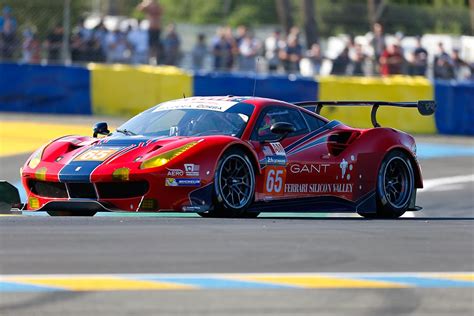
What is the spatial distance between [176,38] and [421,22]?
5820 mm

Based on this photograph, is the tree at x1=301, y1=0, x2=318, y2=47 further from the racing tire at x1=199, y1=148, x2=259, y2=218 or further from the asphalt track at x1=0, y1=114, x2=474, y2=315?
the asphalt track at x1=0, y1=114, x2=474, y2=315

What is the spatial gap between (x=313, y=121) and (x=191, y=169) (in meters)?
1.83

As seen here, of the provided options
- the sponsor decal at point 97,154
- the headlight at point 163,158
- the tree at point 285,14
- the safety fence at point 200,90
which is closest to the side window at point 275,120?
the headlight at point 163,158

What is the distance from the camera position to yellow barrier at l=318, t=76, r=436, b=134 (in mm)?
21688

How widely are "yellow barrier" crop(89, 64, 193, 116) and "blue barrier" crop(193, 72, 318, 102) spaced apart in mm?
→ 348

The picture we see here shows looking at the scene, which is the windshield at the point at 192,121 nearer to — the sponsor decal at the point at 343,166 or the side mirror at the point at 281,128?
the side mirror at the point at 281,128

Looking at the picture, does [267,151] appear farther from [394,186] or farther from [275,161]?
[394,186]

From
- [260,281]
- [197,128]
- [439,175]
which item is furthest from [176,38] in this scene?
[260,281]

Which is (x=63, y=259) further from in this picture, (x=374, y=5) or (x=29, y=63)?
(x=374, y=5)

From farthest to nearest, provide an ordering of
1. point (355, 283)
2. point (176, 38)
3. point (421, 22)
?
point (421, 22) → point (176, 38) → point (355, 283)

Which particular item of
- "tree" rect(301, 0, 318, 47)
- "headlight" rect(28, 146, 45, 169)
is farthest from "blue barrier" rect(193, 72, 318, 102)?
"headlight" rect(28, 146, 45, 169)

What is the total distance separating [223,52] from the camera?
76.3ft

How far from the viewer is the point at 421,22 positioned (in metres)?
25.4

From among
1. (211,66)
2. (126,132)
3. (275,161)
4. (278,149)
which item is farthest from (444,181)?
(211,66)
